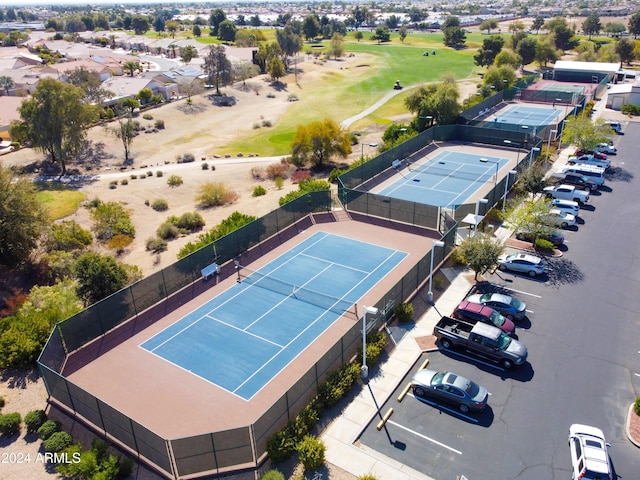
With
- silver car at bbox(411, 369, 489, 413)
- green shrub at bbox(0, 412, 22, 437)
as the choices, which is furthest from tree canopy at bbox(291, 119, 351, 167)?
green shrub at bbox(0, 412, 22, 437)

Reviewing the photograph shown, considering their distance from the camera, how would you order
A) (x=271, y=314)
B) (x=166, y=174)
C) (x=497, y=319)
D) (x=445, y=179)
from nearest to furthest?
1. (x=497, y=319)
2. (x=271, y=314)
3. (x=445, y=179)
4. (x=166, y=174)

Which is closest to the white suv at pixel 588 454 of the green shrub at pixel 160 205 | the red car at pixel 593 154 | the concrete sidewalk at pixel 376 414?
the concrete sidewalk at pixel 376 414

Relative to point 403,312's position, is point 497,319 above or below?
above

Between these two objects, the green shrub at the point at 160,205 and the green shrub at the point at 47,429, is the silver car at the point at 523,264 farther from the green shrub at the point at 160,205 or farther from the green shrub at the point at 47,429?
the green shrub at the point at 160,205

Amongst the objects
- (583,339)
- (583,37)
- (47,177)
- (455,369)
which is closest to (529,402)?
(455,369)

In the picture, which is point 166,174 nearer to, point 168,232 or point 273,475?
point 168,232

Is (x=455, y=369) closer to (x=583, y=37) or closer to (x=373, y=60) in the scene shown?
(x=373, y=60)

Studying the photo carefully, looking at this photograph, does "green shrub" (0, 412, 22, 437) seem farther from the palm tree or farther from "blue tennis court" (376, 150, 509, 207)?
the palm tree

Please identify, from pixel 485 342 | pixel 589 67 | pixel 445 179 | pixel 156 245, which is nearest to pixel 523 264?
pixel 485 342
